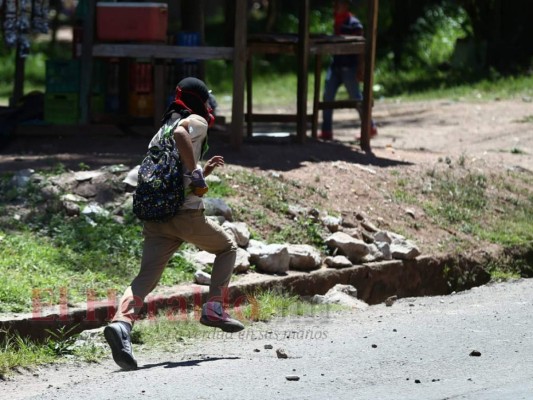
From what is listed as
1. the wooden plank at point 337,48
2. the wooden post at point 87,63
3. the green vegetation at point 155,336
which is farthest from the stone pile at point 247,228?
the wooden plank at point 337,48

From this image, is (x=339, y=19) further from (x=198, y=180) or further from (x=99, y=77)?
(x=198, y=180)

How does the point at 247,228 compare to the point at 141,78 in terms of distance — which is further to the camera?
the point at 141,78

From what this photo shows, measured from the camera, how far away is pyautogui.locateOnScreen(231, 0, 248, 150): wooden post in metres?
11.4

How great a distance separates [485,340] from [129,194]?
3720 millimetres

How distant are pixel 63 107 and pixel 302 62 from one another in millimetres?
2682

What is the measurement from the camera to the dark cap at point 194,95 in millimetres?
6836

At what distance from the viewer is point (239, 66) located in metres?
11.5

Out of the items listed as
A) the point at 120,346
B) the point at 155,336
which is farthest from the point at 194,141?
the point at 155,336

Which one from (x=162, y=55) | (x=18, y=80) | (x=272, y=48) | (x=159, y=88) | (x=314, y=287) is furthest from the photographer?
(x=18, y=80)

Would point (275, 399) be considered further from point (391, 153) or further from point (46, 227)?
point (391, 153)

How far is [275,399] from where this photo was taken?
583cm

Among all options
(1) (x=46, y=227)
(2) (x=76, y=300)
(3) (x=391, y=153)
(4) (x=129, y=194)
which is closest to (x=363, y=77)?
(3) (x=391, y=153)

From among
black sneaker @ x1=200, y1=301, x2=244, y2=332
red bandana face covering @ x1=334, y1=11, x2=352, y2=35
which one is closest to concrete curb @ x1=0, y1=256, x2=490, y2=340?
black sneaker @ x1=200, y1=301, x2=244, y2=332

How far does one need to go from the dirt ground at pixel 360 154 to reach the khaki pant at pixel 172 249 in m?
3.25
